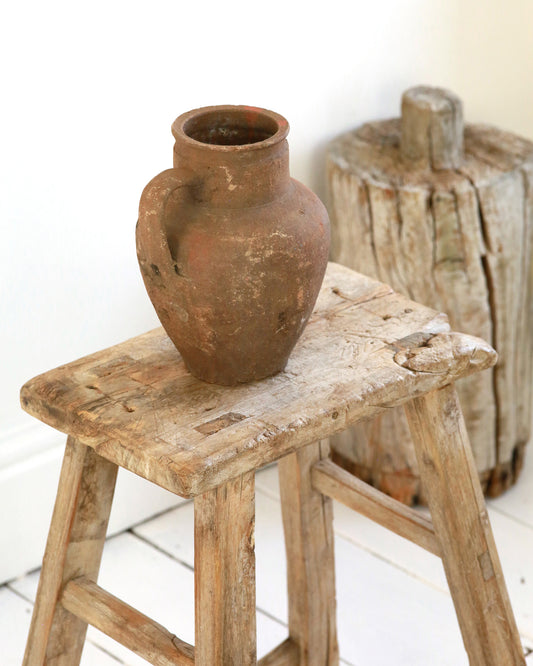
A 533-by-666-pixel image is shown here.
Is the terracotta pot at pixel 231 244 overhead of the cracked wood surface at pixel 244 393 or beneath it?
overhead

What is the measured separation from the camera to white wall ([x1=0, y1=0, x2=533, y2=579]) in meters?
1.69

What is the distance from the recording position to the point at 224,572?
1.15 metres

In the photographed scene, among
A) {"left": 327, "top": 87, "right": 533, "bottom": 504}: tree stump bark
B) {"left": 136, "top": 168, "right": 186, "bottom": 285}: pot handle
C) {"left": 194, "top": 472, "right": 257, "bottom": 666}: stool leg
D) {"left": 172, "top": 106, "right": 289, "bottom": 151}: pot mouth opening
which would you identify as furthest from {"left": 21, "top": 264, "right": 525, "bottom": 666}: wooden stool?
{"left": 327, "top": 87, "right": 533, "bottom": 504}: tree stump bark

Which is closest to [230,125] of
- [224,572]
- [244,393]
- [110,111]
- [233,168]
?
[233,168]

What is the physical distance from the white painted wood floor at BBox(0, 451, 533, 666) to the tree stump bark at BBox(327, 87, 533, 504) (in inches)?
6.6

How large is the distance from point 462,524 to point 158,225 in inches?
22.8

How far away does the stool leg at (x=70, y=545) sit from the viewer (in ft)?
4.33

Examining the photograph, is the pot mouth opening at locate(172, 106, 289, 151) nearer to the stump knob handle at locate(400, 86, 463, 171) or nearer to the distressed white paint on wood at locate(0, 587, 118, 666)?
the stump knob handle at locate(400, 86, 463, 171)

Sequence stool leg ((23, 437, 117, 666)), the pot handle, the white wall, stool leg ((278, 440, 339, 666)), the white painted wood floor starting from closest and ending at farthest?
1. the pot handle
2. stool leg ((23, 437, 117, 666))
3. stool leg ((278, 440, 339, 666))
4. the white wall
5. the white painted wood floor

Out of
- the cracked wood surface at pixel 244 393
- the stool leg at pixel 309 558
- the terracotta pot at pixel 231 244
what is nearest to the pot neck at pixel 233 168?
the terracotta pot at pixel 231 244

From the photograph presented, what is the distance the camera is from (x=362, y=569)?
1.98 m

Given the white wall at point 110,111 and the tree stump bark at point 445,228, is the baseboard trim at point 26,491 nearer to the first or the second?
the white wall at point 110,111

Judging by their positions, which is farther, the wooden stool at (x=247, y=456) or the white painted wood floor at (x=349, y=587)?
the white painted wood floor at (x=349, y=587)

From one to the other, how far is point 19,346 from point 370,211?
679 millimetres
